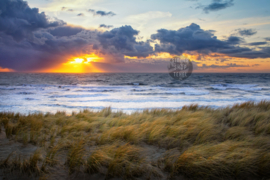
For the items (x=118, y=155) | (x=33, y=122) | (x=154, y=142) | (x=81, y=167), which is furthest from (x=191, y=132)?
(x=33, y=122)

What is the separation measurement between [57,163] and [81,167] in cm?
58

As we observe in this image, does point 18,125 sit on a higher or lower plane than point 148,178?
higher

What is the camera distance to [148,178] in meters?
3.02

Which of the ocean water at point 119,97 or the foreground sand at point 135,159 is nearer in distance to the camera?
the foreground sand at point 135,159

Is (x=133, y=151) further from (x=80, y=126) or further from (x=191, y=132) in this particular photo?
(x=80, y=126)

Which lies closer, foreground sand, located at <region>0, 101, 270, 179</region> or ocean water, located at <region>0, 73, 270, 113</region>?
foreground sand, located at <region>0, 101, 270, 179</region>

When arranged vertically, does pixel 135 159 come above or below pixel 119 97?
above

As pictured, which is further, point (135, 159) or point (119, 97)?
point (119, 97)

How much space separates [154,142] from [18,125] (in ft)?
16.4

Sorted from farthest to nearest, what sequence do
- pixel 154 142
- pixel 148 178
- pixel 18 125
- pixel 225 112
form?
1. pixel 225 112
2. pixel 18 125
3. pixel 154 142
4. pixel 148 178

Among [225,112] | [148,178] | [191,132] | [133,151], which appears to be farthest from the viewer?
[225,112]

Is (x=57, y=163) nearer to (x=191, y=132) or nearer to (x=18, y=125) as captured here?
(x=18, y=125)

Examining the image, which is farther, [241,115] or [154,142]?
[241,115]

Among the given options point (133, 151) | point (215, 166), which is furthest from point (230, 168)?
point (133, 151)
